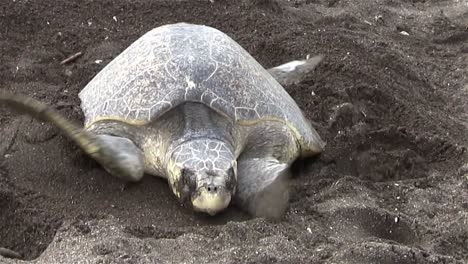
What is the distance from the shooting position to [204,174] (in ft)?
9.91

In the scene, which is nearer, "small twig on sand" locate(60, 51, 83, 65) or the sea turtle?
the sea turtle

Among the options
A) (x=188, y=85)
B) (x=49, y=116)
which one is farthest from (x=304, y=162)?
(x=49, y=116)

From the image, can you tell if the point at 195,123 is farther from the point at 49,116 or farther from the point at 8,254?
the point at 8,254

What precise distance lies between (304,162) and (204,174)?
850 mm

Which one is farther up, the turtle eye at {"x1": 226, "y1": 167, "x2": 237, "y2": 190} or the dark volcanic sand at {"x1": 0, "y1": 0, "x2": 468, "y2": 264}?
the turtle eye at {"x1": 226, "y1": 167, "x2": 237, "y2": 190}

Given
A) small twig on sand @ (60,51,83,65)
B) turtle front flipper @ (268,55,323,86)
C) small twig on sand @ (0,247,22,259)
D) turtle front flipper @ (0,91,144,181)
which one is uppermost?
turtle front flipper @ (0,91,144,181)

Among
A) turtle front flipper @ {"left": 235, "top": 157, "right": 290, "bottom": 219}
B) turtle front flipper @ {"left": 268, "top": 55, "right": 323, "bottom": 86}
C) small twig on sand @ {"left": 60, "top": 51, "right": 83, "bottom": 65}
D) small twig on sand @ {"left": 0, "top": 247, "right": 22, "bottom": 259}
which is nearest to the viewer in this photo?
small twig on sand @ {"left": 0, "top": 247, "right": 22, "bottom": 259}

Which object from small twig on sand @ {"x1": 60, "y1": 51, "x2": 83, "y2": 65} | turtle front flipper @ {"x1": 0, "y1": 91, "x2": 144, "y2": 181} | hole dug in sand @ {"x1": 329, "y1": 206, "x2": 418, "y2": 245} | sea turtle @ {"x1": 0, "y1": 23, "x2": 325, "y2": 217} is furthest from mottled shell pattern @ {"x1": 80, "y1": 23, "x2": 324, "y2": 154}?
small twig on sand @ {"x1": 60, "y1": 51, "x2": 83, "y2": 65}

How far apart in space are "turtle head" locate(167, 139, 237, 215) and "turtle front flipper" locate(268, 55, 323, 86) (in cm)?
119

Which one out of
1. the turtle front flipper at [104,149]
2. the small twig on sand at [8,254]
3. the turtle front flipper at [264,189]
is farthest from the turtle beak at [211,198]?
the small twig on sand at [8,254]

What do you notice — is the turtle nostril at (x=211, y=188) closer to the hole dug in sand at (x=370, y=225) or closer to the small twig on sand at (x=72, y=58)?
the hole dug in sand at (x=370, y=225)

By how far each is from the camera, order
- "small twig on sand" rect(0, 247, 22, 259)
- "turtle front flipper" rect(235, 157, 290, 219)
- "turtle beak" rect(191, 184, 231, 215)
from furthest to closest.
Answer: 1. "turtle front flipper" rect(235, 157, 290, 219)
2. "turtle beak" rect(191, 184, 231, 215)
3. "small twig on sand" rect(0, 247, 22, 259)

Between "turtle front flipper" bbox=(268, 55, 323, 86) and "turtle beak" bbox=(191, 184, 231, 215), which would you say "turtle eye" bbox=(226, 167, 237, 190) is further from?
"turtle front flipper" bbox=(268, 55, 323, 86)

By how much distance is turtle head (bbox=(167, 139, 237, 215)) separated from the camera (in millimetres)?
2986
